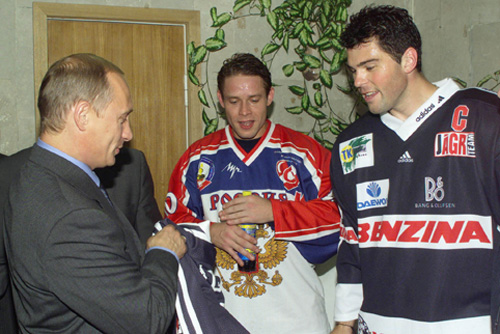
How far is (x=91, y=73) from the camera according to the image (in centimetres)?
133

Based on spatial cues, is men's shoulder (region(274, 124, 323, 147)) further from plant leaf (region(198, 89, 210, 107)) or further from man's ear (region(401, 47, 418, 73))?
plant leaf (region(198, 89, 210, 107))

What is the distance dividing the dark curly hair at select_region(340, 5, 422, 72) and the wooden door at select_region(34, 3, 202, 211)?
1.67m

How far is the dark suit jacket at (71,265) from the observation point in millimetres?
1190

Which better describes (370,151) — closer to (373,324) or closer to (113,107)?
(373,324)

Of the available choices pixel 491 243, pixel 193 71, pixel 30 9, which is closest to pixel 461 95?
pixel 491 243

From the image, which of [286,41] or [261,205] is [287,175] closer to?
[261,205]

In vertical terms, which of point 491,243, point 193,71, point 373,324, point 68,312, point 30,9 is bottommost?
point 373,324

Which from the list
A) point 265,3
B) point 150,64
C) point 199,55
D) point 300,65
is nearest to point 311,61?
point 300,65

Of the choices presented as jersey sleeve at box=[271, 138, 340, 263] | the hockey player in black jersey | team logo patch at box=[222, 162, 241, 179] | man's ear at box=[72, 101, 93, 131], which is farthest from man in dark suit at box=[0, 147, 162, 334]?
the hockey player in black jersey

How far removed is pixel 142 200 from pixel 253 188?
514 millimetres

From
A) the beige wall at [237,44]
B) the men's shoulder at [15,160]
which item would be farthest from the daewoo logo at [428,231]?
the beige wall at [237,44]

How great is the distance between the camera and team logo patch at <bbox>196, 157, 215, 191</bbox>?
7.68 feet

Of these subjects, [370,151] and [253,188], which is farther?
[253,188]

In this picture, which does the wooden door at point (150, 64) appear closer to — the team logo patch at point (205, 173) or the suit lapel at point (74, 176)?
the team logo patch at point (205, 173)
